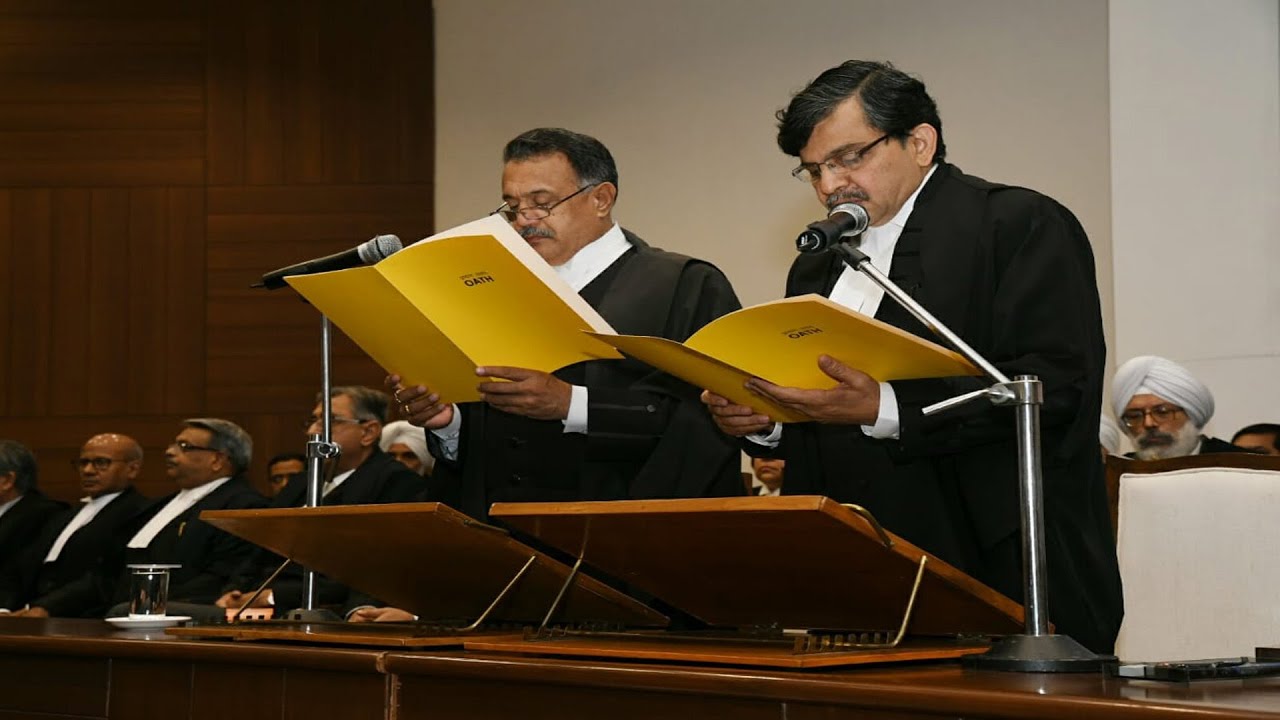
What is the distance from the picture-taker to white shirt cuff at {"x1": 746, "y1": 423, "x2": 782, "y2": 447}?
241cm

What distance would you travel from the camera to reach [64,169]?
8508mm

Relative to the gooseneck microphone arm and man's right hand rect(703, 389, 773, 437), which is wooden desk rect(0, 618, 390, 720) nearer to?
man's right hand rect(703, 389, 773, 437)

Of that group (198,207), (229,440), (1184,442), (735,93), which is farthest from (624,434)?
(198,207)

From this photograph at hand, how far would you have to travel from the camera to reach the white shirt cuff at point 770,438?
94.8 inches

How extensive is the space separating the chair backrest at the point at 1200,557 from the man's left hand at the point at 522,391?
1.00 metres

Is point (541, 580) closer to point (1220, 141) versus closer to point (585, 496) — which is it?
point (585, 496)

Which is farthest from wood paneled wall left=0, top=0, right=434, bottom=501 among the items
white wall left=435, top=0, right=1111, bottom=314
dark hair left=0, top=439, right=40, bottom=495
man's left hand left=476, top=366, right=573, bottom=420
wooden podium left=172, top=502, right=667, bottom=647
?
wooden podium left=172, top=502, right=667, bottom=647

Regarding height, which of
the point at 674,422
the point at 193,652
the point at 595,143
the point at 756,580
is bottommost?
the point at 193,652

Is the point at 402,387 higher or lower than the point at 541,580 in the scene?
higher

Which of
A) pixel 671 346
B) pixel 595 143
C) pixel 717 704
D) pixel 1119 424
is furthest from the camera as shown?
pixel 1119 424

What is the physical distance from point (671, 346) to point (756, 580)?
1.08 ft

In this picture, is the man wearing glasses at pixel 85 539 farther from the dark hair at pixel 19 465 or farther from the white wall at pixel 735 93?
the white wall at pixel 735 93

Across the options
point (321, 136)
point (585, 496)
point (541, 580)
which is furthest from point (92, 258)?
point (541, 580)

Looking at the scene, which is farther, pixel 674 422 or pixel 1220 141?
pixel 1220 141
